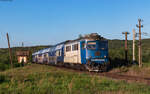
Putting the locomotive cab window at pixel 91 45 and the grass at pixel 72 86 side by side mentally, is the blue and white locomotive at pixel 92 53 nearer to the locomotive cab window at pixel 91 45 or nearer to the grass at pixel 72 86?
the locomotive cab window at pixel 91 45

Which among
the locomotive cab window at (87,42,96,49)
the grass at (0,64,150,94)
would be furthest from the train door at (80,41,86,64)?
the grass at (0,64,150,94)

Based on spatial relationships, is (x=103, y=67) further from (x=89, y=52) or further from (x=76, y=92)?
(x=76, y=92)

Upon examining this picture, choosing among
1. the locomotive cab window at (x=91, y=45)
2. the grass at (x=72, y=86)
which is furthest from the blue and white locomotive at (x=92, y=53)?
the grass at (x=72, y=86)

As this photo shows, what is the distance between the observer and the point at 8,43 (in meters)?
40.4

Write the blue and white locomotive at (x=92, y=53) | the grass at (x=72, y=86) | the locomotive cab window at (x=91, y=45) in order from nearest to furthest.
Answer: the grass at (x=72, y=86), the blue and white locomotive at (x=92, y=53), the locomotive cab window at (x=91, y=45)

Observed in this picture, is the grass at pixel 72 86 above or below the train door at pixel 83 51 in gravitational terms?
below

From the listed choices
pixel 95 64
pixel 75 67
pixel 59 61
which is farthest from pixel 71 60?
pixel 59 61

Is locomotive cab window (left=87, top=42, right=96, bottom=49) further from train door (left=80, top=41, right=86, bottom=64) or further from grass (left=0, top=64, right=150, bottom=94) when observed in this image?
grass (left=0, top=64, right=150, bottom=94)

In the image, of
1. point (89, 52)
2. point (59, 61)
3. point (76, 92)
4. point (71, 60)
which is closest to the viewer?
point (76, 92)

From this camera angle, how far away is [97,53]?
20375 mm

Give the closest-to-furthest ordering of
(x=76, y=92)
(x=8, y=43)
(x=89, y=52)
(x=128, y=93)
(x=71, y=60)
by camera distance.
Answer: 1. (x=128, y=93)
2. (x=76, y=92)
3. (x=89, y=52)
4. (x=71, y=60)
5. (x=8, y=43)

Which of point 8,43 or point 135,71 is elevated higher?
point 8,43

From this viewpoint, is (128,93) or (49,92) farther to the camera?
(49,92)

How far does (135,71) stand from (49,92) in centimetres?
1281
